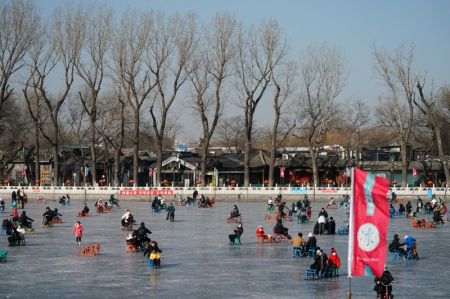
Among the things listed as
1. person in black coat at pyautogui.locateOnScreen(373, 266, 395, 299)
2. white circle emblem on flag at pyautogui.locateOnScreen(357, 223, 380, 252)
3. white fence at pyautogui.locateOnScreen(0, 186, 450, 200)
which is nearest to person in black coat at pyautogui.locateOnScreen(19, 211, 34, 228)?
person in black coat at pyautogui.locateOnScreen(373, 266, 395, 299)

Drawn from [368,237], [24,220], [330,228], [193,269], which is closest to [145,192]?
[24,220]

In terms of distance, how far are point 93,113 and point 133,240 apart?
48764mm

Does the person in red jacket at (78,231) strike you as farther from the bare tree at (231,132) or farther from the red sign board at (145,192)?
the bare tree at (231,132)

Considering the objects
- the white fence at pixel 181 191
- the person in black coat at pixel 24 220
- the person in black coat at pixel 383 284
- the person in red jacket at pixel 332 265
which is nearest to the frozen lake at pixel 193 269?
the person in red jacket at pixel 332 265

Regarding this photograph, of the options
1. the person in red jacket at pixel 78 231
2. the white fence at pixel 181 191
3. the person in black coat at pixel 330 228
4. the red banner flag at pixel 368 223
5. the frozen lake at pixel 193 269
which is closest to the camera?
the red banner flag at pixel 368 223

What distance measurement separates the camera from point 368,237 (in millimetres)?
13945

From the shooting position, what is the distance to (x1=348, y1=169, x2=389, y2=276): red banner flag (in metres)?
13.8

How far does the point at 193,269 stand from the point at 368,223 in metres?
12.9

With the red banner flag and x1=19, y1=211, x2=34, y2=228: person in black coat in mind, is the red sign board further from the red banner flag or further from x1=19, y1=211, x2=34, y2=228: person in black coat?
the red banner flag

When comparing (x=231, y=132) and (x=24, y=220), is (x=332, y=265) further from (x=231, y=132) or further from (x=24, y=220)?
(x=231, y=132)

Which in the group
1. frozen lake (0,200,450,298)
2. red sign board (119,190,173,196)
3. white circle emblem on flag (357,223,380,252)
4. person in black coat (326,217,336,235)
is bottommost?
frozen lake (0,200,450,298)

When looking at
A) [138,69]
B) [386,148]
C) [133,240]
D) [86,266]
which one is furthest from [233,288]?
[386,148]

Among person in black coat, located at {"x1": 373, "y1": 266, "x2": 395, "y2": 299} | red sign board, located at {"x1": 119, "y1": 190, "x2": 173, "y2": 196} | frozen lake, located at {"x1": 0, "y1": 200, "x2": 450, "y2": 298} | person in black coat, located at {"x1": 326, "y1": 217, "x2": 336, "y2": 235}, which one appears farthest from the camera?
red sign board, located at {"x1": 119, "y1": 190, "x2": 173, "y2": 196}

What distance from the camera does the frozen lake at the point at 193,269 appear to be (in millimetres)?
21938
